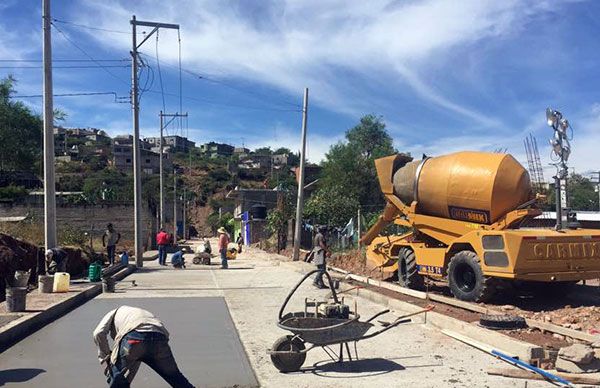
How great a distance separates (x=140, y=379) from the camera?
22.1 feet

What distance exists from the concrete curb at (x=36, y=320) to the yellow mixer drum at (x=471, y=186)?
8.17 metres

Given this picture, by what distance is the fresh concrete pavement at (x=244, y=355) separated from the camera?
22.2 ft

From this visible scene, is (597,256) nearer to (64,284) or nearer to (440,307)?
(440,307)

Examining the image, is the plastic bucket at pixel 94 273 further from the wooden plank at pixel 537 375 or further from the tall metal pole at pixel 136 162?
the wooden plank at pixel 537 375

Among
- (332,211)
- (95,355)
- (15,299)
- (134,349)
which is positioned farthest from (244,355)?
(332,211)

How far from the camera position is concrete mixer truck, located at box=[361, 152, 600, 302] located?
10.8m

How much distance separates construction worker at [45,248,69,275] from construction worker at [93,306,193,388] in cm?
1014

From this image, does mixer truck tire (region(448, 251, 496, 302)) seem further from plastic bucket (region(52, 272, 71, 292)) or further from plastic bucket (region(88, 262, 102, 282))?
plastic bucket (region(88, 262, 102, 282))

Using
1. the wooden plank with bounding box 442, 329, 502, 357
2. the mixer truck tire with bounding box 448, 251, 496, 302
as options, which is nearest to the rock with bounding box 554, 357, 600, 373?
the wooden plank with bounding box 442, 329, 502, 357

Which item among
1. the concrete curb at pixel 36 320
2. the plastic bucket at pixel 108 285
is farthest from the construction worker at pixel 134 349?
the plastic bucket at pixel 108 285

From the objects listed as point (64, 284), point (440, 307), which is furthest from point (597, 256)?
point (64, 284)

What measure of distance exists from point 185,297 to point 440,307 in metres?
6.30

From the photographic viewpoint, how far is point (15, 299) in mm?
10148

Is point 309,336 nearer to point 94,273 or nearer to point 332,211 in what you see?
point 94,273
